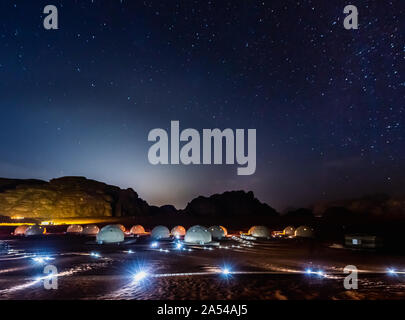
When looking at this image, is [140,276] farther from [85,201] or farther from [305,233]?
[85,201]

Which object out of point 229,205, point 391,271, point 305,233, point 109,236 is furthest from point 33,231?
point 229,205

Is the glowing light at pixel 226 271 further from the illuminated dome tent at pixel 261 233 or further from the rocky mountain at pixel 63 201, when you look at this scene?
the rocky mountain at pixel 63 201

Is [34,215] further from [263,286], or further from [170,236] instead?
[263,286]

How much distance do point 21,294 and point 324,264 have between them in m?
16.1

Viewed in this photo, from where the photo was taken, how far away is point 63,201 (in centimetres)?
10031

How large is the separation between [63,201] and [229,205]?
63.5 m

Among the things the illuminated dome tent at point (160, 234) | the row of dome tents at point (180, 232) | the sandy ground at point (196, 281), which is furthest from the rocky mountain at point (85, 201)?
the sandy ground at point (196, 281)

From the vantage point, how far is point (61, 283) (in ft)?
44.4

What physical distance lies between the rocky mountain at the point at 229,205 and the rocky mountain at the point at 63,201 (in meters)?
20.8

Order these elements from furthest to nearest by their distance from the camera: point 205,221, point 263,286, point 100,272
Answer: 1. point 205,221
2. point 100,272
3. point 263,286

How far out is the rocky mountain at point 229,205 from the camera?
128 meters

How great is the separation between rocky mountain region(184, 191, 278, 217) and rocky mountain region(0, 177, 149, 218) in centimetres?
2082
